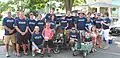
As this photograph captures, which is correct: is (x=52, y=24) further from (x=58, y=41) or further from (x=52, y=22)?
(x=58, y=41)

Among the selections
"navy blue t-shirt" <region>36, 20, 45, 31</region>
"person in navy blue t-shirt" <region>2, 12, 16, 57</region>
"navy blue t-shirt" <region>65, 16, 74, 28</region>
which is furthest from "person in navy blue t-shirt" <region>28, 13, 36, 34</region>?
"navy blue t-shirt" <region>65, 16, 74, 28</region>

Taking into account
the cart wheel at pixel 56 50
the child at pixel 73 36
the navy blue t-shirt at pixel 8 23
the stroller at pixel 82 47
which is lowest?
the cart wheel at pixel 56 50

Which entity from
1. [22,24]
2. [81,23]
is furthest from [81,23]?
[22,24]

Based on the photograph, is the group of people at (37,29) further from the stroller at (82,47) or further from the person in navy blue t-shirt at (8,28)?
the stroller at (82,47)

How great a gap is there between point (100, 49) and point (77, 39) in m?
2.19

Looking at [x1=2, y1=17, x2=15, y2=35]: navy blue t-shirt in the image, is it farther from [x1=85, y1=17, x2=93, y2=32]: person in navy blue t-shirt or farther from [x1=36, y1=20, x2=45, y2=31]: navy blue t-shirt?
[x1=85, y1=17, x2=93, y2=32]: person in navy blue t-shirt

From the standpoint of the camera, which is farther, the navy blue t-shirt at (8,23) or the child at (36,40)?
the child at (36,40)

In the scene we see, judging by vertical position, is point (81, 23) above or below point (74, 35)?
above

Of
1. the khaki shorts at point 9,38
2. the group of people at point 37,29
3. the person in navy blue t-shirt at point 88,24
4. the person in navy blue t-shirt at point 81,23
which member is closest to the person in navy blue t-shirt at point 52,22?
the group of people at point 37,29

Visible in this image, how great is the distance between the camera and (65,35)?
1208 centimetres

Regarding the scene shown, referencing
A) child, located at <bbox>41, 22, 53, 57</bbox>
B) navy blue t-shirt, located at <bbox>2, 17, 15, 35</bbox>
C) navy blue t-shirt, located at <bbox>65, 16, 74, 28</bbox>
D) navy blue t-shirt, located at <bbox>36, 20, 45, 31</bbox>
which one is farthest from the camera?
navy blue t-shirt, located at <bbox>65, 16, 74, 28</bbox>

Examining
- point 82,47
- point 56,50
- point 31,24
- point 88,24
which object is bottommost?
point 56,50

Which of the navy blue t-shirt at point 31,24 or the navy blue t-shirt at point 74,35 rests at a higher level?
the navy blue t-shirt at point 31,24

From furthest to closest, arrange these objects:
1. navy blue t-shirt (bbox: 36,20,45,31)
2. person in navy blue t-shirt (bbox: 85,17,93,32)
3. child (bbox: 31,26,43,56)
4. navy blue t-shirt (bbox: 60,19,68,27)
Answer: navy blue t-shirt (bbox: 60,19,68,27) → person in navy blue t-shirt (bbox: 85,17,93,32) → navy blue t-shirt (bbox: 36,20,45,31) → child (bbox: 31,26,43,56)
